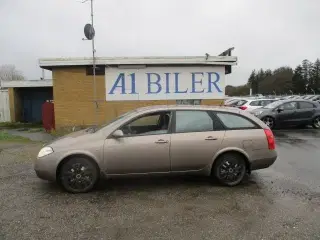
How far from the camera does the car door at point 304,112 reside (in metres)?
16.3

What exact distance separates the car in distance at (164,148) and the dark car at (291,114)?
10237mm

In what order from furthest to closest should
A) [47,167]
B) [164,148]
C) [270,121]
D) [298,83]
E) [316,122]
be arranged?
[298,83]
[316,122]
[270,121]
[164,148]
[47,167]

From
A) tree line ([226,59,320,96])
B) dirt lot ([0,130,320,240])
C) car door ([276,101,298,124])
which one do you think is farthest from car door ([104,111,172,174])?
tree line ([226,59,320,96])

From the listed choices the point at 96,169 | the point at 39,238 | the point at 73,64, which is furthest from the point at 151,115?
the point at 73,64

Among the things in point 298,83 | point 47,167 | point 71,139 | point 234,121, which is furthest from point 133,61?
point 298,83

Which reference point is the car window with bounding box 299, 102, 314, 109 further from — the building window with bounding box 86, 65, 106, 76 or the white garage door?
the white garage door

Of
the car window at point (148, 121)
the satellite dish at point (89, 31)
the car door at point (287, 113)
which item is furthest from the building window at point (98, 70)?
the car window at point (148, 121)

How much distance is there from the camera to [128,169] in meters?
5.85

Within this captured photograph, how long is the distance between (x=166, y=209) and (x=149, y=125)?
1.73 meters

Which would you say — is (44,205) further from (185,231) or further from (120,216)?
(185,231)

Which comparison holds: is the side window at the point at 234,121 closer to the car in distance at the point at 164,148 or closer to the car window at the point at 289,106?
the car in distance at the point at 164,148

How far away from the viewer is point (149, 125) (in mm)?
6242

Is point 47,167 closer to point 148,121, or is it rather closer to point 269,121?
point 148,121

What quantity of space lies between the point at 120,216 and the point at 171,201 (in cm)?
96
